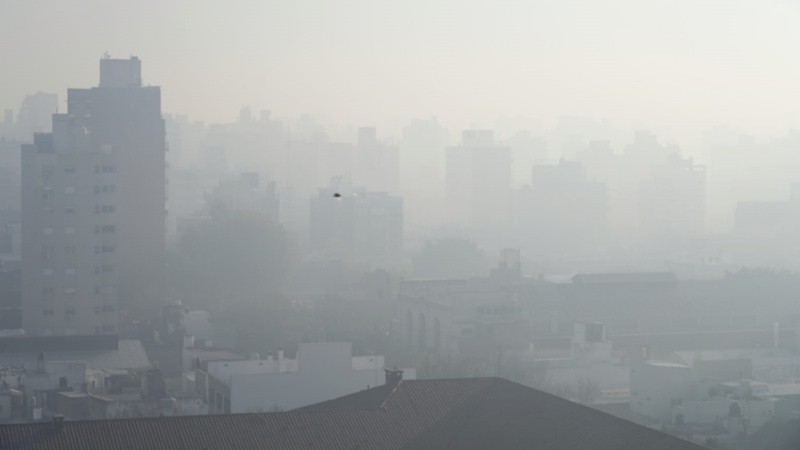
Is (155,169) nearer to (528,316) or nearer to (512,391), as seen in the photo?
(528,316)

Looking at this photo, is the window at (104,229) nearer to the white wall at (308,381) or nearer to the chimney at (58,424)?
the white wall at (308,381)

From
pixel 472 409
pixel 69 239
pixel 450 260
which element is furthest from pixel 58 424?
pixel 450 260

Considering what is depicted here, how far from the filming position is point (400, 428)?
9305 millimetres

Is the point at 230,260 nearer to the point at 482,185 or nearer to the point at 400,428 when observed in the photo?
the point at 400,428

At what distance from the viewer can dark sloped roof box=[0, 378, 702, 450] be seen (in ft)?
27.6

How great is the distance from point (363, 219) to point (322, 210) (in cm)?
140

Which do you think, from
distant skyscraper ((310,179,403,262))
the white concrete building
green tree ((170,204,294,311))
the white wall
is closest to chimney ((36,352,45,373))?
the white concrete building

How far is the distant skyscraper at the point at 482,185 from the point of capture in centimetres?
5359

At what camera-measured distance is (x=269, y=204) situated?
41.1 meters

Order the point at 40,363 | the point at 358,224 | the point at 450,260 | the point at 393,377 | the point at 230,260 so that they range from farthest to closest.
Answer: the point at 358,224 < the point at 450,260 < the point at 230,260 < the point at 40,363 < the point at 393,377

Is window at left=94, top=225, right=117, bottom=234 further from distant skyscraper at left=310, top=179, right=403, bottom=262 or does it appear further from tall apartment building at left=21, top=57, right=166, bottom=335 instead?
distant skyscraper at left=310, top=179, right=403, bottom=262

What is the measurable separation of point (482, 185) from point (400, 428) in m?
44.7

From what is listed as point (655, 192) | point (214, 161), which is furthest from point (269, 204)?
point (655, 192)

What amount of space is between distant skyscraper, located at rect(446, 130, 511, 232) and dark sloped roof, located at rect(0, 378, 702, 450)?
4313 centimetres
